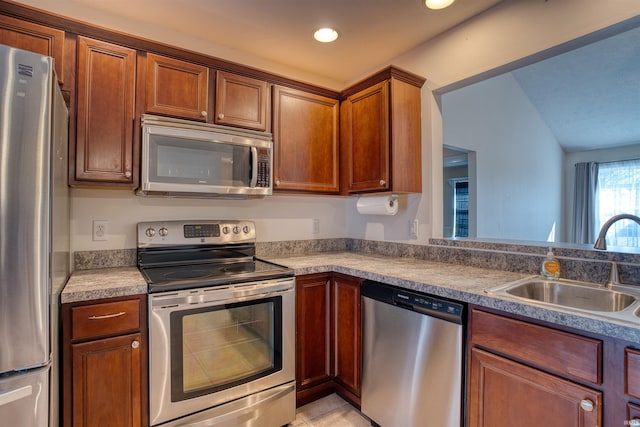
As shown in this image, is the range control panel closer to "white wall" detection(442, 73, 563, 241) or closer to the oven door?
the oven door

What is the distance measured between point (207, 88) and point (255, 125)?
362 mm

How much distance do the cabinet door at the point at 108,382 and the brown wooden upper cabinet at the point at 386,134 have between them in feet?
5.44

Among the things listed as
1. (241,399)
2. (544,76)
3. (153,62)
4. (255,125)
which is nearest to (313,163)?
(255,125)

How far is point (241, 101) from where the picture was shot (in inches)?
82.8

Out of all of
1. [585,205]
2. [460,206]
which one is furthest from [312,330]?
[585,205]

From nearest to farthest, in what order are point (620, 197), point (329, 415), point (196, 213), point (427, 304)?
point (427, 304)
point (329, 415)
point (196, 213)
point (620, 197)

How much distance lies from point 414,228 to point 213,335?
4.94 ft

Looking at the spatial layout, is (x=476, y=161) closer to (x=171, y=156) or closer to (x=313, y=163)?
(x=313, y=163)

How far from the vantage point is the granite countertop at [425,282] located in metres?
1.06

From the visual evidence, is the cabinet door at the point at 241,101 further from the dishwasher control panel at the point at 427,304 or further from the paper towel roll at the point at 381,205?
the dishwasher control panel at the point at 427,304

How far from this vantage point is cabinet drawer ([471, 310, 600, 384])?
1.06 meters

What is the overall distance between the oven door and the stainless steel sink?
113cm

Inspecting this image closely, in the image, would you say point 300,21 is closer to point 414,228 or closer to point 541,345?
point 414,228

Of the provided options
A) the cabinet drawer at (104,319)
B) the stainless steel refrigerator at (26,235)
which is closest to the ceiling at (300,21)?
the stainless steel refrigerator at (26,235)
